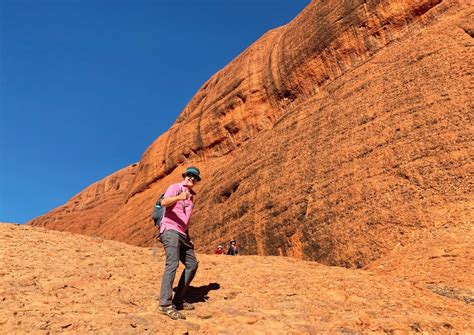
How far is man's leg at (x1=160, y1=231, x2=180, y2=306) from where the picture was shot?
5.86 metres

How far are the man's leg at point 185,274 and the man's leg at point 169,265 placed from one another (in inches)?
13.3

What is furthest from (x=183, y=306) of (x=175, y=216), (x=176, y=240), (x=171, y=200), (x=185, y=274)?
(x=171, y=200)

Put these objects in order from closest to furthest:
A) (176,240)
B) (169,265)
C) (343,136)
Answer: (169,265), (176,240), (343,136)

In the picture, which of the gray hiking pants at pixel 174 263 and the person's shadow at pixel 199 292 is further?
the person's shadow at pixel 199 292

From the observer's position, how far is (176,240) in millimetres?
6172

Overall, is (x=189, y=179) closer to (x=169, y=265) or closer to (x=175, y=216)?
(x=175, y=216)

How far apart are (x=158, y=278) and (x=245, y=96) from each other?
71.6 ft

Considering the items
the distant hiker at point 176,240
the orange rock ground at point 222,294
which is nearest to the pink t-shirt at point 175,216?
the distant hiker at point 176,240

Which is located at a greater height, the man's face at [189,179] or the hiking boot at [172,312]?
the man's face at [189,179]

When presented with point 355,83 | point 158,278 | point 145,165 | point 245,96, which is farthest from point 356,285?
point 145,165

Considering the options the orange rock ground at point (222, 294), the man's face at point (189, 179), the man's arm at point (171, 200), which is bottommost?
the orange rock ground at point (222, 294)

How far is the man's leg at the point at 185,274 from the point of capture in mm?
6270

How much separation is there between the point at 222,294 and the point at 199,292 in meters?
0.40

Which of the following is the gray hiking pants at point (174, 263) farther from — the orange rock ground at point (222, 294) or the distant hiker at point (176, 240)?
the orange rock ground at point (222, 294)
